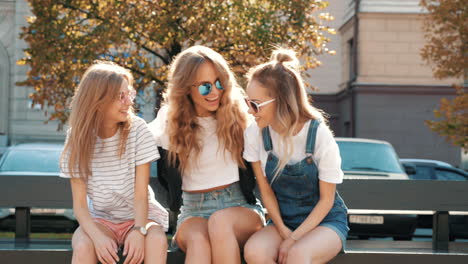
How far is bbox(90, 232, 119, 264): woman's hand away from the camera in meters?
4.12

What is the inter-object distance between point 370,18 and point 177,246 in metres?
20.8

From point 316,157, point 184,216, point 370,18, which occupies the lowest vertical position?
point 184,216

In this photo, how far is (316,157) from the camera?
4473mm

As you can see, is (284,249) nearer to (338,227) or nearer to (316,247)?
(316,247)

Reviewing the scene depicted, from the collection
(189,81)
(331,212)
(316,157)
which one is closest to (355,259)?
(331,212)

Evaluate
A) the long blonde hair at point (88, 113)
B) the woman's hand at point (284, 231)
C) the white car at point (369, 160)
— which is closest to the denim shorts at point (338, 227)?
the woman's hand at point (284, 231)

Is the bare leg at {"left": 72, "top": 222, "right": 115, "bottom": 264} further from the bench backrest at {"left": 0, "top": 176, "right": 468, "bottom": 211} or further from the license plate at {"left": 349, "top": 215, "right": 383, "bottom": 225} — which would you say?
the license plate at {"left": 349, "top": 215, "right": 383, "bottom": 225}

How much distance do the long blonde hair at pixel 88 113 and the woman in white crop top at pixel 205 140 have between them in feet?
1.46

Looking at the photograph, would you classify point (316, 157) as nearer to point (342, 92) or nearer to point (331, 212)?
point (331, 212)

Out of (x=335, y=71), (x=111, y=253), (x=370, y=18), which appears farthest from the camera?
(x=335, y=71)

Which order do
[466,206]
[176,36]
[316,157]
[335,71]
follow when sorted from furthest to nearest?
[335,71]
[176,36]
[466,206]
[316,157]

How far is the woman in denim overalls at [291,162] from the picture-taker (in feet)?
14.4

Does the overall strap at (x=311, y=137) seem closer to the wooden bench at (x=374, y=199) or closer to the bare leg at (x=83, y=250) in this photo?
the wooden bench at (x=374, y=199)

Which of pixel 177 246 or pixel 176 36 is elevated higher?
pixel 176 36
